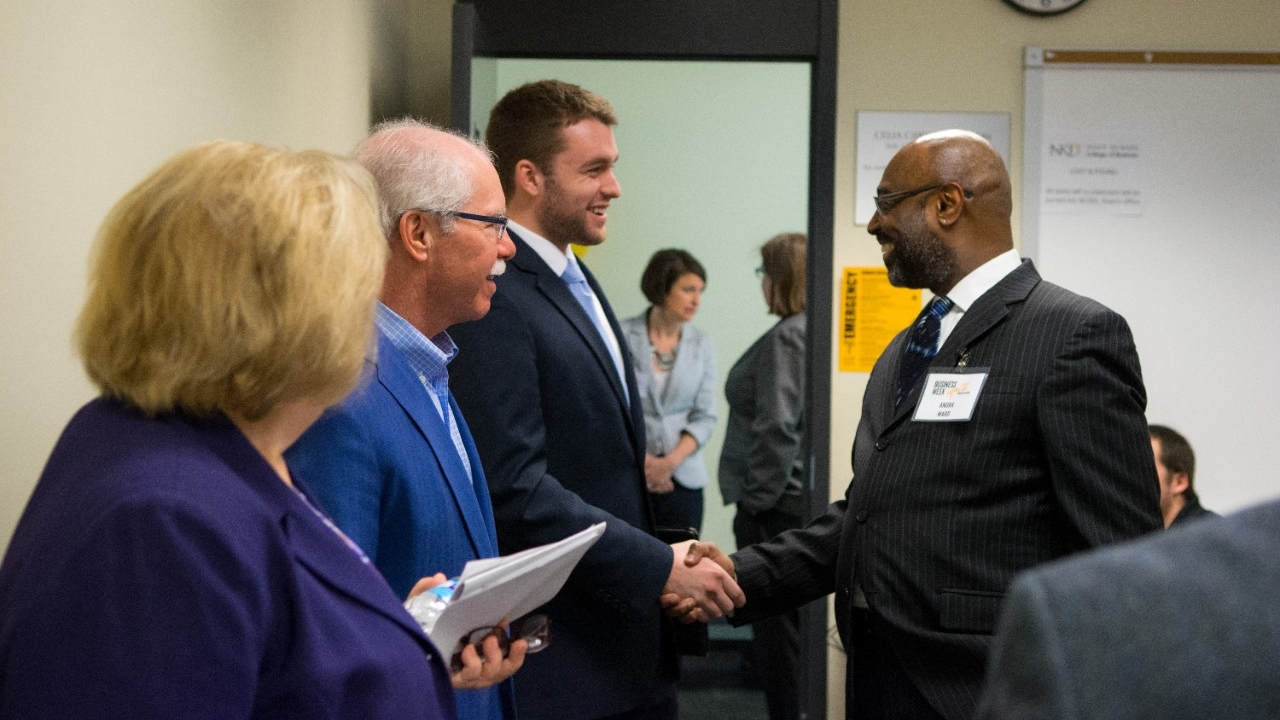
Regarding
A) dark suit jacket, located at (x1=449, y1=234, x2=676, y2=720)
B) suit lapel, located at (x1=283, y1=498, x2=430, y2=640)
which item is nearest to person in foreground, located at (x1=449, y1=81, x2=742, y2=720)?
dark suit jacket, located at (x1=449, y1=234, x2=676, y2=720)

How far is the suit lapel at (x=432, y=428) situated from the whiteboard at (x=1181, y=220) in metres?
3.01

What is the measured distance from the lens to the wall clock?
4.01m

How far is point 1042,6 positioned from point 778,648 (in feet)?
7.45

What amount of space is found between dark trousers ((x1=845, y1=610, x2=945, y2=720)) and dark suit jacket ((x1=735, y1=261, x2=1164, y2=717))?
36 millimetres

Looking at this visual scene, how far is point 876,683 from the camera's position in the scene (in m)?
1.95

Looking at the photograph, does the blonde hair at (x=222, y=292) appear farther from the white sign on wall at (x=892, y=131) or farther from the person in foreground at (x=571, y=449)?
the white sign on wall at (x=892, y=131)

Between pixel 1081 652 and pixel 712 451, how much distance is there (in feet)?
16.1

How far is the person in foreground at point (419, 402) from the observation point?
50.8 inches

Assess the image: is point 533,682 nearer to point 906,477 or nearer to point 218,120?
point 906,477

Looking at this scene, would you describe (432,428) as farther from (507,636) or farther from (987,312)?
(987,312)

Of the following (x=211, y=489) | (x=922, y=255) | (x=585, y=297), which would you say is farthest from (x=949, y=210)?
(x=211, y=489)

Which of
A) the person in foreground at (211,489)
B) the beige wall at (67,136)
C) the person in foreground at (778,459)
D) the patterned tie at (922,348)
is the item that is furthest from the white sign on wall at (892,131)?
the person in foreground at (211,489)

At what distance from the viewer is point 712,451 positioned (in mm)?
5277

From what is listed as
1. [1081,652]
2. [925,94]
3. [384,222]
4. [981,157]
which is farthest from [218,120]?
[925,94]
